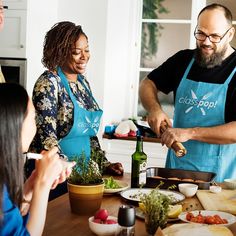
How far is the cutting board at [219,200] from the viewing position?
176cm

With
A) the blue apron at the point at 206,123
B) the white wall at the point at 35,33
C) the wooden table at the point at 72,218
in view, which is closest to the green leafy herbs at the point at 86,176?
the wooden table at the point at 72,218

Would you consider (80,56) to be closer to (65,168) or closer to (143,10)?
(65,168)

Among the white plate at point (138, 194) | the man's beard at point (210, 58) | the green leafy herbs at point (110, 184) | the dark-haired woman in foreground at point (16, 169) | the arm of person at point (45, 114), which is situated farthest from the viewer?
the man's beard at point (210, 58)

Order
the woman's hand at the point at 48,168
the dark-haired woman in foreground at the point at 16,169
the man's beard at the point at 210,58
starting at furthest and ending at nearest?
the man's beard at the point at 210,58, the woman's hand at the point at 48,168, the dark-haired woman in foreground at the point at 16,169

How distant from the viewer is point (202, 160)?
7.99 ft

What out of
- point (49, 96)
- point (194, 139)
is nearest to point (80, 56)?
point (49, 96)

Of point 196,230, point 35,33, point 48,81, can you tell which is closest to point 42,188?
point 196,230

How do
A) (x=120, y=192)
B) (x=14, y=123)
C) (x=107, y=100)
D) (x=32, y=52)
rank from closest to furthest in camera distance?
1. (x=14, y=123)
2. (x=120, y=192)
3. (x=32, y=52)
4. (x=107, y=100)

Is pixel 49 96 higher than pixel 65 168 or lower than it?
higher

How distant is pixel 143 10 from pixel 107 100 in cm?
91

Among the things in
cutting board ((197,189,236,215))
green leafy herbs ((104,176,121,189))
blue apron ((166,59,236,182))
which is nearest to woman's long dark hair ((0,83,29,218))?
green leafy herbs ((104,176,121,189))

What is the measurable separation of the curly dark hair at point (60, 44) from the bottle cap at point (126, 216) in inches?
49.4

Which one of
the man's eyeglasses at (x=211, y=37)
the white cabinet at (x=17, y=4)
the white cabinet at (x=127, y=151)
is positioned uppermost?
the white cabinet at (x=17, y=4)

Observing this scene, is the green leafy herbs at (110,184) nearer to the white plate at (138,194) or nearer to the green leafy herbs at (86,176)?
the white plate at (138,194)
